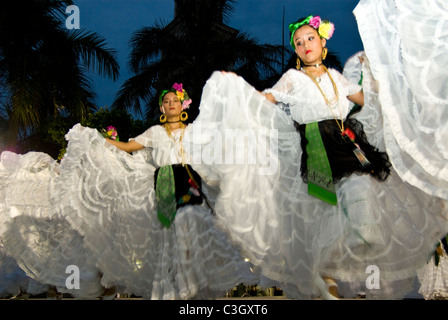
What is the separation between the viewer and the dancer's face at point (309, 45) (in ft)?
11.2

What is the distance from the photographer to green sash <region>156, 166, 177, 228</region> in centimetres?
403

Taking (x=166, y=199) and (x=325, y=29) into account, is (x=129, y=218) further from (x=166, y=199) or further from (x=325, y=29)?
(x=325, y=29)

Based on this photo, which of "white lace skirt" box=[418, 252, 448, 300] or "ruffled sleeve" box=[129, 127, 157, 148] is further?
"ruffled sleeve" box=[129, 127, 157, 148]

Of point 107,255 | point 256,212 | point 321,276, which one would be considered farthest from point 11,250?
point 321,276

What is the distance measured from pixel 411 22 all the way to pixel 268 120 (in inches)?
47.9

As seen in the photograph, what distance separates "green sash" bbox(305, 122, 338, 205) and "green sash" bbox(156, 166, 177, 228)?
1406mm

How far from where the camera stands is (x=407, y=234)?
297cm

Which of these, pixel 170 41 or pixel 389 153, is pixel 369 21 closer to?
pixel 389 153

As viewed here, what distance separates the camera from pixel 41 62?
12.0 meters

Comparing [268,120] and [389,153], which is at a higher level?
[268,120]

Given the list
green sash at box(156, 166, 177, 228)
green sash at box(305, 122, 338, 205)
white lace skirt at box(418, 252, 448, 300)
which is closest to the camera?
green sash at box(305, 122, 338, 205)

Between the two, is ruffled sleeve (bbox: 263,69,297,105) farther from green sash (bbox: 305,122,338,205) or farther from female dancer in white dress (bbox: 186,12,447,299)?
green sash (bbox: 305,122,338,205)

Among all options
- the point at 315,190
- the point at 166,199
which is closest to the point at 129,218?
the point at 166,199
